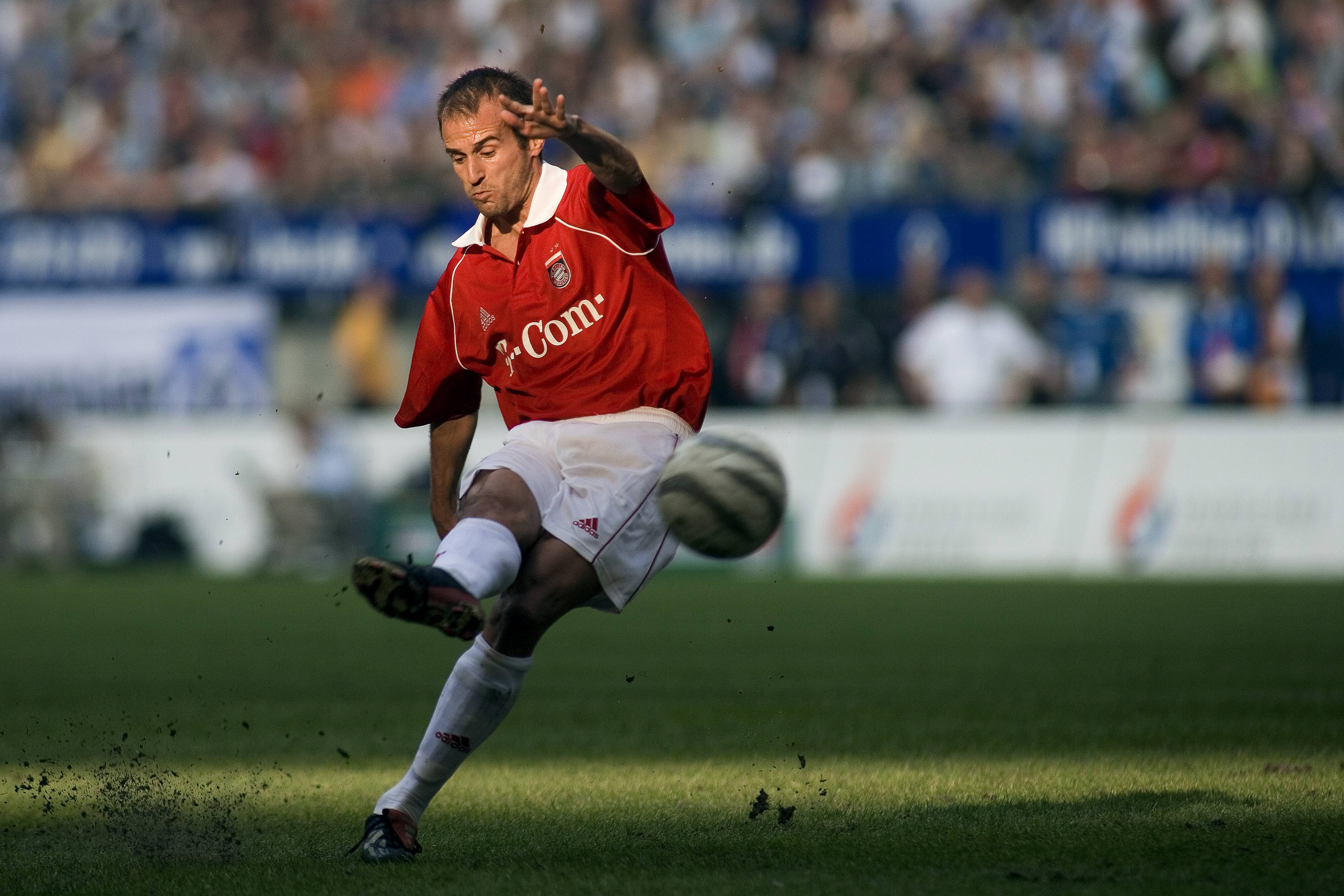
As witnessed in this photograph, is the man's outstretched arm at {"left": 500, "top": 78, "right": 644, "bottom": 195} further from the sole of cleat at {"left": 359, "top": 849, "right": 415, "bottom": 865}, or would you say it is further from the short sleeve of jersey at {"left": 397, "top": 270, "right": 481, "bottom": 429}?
the sole of cleat at {"left": 359, "top": 849, "right": 415, "bottom": 865}

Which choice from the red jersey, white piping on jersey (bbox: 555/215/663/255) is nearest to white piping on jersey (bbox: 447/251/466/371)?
the red jersey

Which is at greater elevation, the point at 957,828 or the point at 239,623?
the point at 957,828

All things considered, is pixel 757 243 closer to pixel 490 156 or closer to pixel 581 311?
pixel 581 311

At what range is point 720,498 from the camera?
17.2 feet

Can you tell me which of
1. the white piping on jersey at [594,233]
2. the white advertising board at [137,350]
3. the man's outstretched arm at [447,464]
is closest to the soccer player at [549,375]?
the white piping on jersey at [594,233]

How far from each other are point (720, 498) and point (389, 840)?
4.43 feet

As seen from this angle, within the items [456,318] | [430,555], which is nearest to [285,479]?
[430,555]

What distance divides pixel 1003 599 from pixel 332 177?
9.81 meters

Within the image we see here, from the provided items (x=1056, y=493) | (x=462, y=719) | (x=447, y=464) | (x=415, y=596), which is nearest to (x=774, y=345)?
(x=1056, y=493)

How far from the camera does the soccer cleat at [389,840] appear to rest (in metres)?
5.27

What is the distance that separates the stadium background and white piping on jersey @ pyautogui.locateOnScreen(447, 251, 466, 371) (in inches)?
129

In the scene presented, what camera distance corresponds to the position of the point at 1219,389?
1834 cm

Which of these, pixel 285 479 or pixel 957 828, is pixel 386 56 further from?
pixel 957 828

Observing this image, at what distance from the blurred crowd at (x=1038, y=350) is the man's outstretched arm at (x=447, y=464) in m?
12.7
